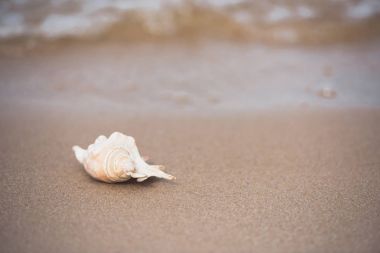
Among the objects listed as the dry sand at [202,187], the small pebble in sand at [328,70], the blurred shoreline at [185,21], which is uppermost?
the blurred shoreline at [185,21]

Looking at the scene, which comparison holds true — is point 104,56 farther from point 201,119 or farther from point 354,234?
point 354,234

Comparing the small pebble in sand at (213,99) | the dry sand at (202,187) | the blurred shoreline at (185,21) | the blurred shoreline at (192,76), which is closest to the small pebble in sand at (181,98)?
the blurred shoreline at (192,76)

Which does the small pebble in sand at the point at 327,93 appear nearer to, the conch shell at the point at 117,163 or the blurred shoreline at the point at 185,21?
the blurred shoreline at the point at 185,21

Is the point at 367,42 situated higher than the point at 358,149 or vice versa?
the point at 367,42

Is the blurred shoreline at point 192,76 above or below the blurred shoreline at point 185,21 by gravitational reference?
below

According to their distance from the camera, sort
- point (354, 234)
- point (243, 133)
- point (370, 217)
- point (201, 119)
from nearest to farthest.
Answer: point (354, 234)
point (370, 217)
point (243, 133)
point (201, 119)

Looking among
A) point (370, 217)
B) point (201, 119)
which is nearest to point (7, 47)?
point (201, 119)

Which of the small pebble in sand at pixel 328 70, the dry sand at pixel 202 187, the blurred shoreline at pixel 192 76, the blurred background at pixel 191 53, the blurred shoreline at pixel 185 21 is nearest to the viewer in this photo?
the dry sand at pixel 202 187
